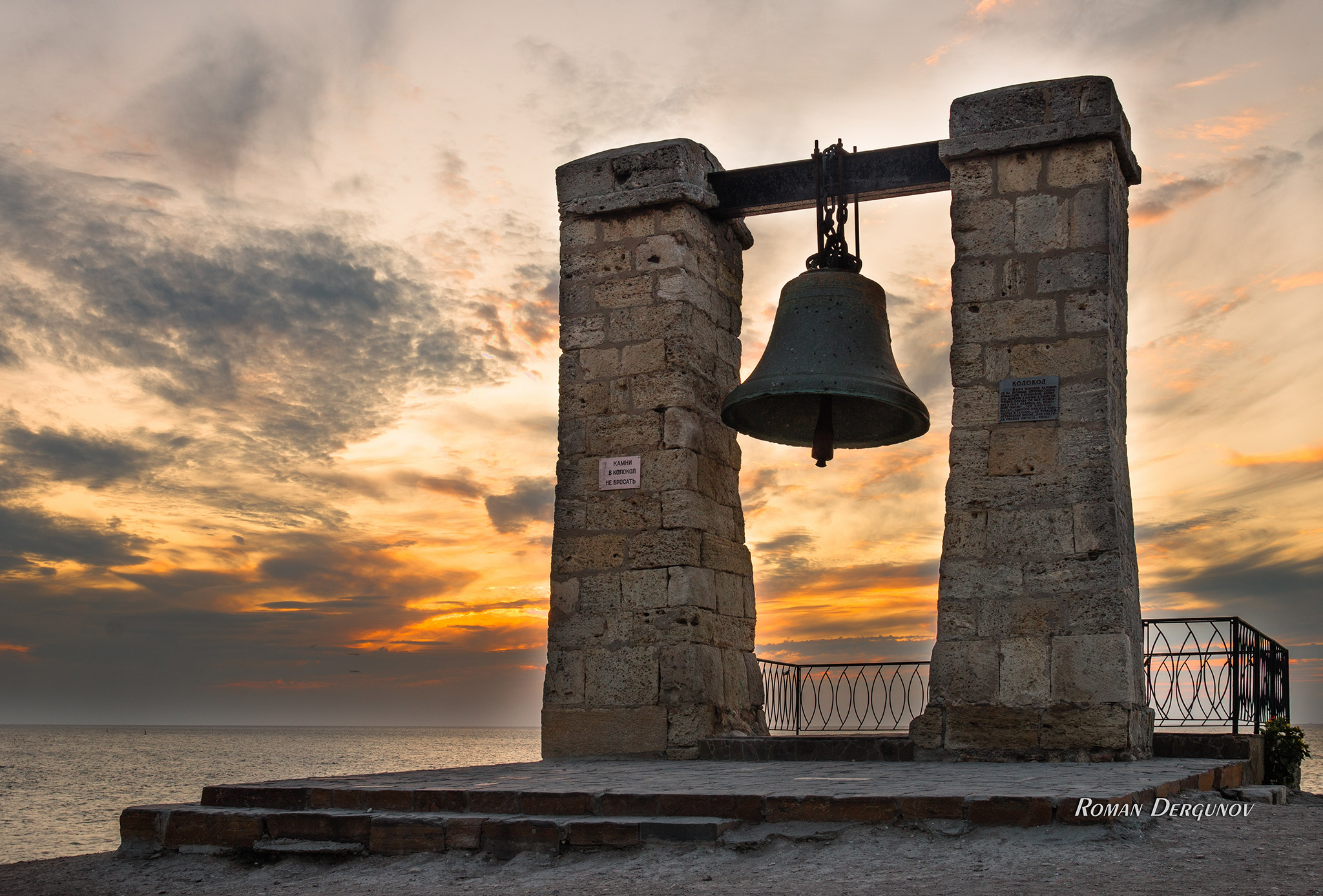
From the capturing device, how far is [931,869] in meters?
3.18

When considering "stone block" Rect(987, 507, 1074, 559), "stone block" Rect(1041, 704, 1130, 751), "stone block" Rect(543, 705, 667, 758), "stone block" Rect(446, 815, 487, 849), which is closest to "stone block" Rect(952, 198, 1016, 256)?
"stone block" Rect(987, 507, 1074, 559)

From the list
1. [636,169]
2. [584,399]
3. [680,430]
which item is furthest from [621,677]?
[636,169]

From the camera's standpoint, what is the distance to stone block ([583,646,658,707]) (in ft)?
20.8

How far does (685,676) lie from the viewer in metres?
6.26

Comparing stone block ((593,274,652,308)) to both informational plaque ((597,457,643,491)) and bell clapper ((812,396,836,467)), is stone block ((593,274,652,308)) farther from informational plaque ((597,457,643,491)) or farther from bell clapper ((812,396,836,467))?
bell clapper ((812,396,836,467))

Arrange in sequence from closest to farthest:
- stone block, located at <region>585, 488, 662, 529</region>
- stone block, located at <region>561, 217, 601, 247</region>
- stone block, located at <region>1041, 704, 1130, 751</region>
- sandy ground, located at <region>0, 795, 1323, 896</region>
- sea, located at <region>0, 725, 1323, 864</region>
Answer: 1. sandy ground, located at <region>0, 795, 1323, 896</region>
2. stone block, located at <region>1041, 704, 1130, 751</region>
3. stone block, located at <region>585, 488, 662, 529</region>
4. stone block, located at <region>561, 217, 601, 247</region>
5. sea, located at <region>0, 725, 1323, 864</region>

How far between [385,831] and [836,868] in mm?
1549

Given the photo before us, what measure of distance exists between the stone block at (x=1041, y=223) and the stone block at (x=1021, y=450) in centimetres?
97

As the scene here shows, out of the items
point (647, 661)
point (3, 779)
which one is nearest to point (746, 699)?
point (647, 661)

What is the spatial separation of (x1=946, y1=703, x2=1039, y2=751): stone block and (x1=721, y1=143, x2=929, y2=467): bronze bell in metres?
1.43

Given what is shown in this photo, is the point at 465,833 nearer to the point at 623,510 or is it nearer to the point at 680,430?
the point at 623,510

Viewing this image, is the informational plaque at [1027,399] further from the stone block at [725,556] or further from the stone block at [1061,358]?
the stone block at [725,556]

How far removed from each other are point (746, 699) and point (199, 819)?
3549mm

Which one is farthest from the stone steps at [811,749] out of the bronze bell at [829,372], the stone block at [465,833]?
the stone block at [465,833]
